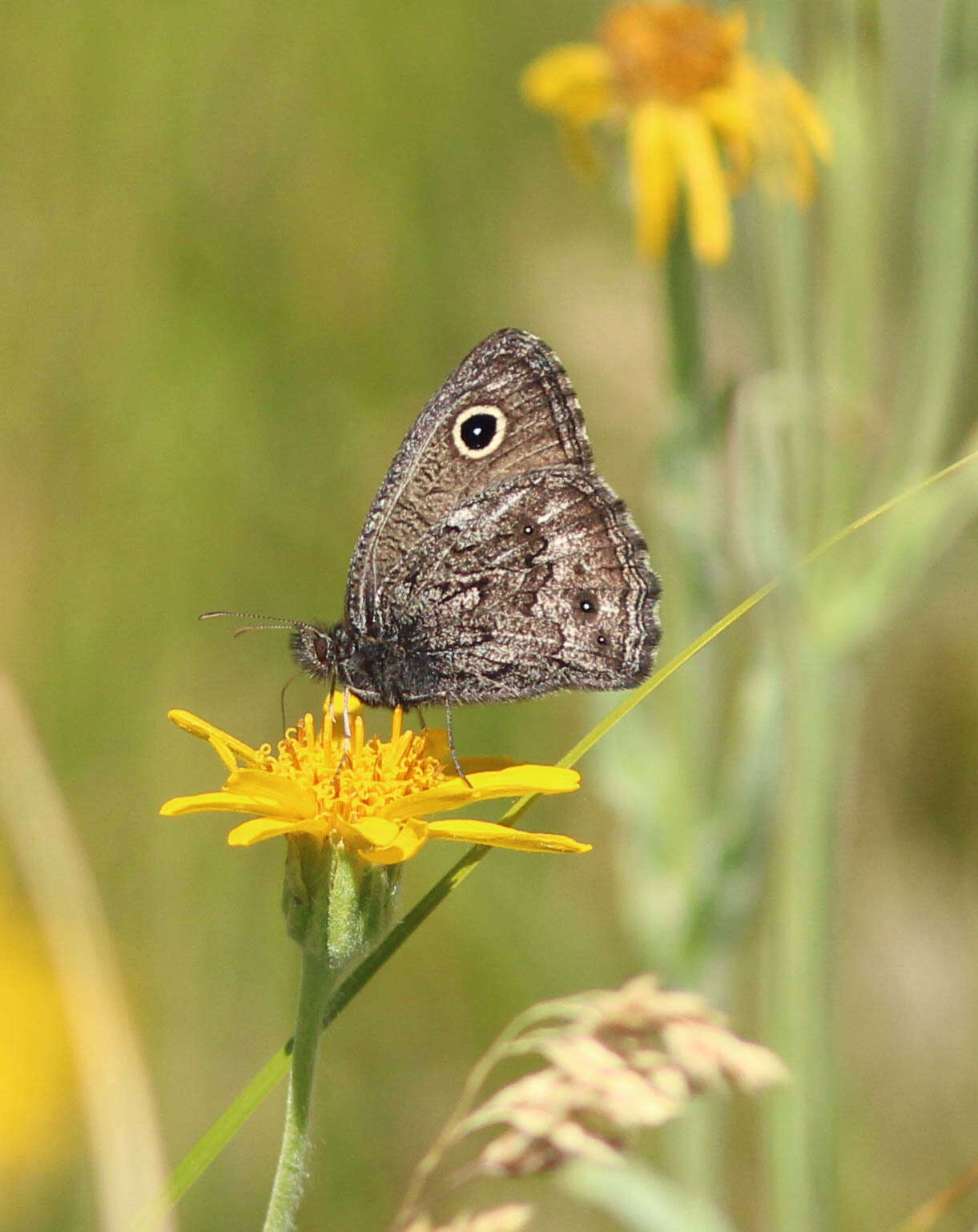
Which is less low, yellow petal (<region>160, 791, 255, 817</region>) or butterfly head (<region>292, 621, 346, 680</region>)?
butterfly head (<region>292, 621, 346, 680</region>)

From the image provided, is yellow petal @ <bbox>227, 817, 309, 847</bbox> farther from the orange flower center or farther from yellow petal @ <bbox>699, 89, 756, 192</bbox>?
the orange flower center

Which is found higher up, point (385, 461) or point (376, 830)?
point (385, 461)

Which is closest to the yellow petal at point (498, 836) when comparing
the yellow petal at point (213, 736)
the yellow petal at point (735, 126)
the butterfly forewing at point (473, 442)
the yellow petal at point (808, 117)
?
the yellow petal at point (213, 736)

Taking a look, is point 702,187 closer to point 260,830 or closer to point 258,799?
point 258,799

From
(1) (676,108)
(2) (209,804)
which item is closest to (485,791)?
(2) (209,804)

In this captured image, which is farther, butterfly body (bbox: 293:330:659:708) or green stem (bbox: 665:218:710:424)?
green stem (bbox: 665:218:710:424)

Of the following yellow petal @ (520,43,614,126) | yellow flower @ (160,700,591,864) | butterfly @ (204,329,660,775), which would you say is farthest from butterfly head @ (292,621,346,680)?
yellow petal @ (520,43,614,126)

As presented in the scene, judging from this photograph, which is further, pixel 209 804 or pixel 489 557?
pixel 489 557

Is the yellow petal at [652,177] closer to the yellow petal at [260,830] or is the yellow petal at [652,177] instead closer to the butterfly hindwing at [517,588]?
the butterfly hindwing at [517,588]
